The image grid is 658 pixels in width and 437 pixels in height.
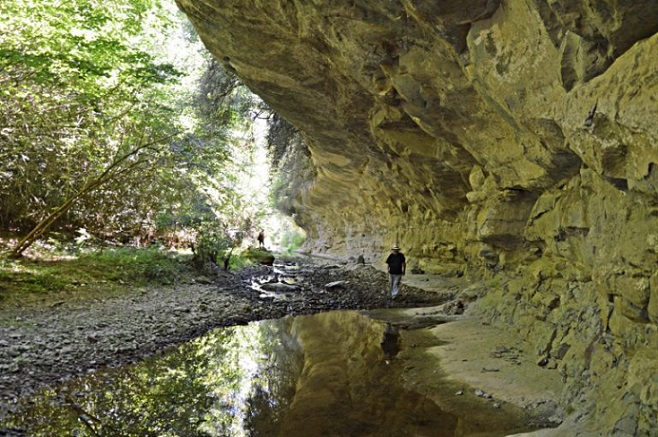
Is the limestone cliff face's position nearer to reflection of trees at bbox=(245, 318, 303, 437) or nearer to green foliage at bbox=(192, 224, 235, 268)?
reflection of trees at bbox=(245, 318, 303, 437)

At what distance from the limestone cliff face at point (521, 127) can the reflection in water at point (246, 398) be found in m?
2.23

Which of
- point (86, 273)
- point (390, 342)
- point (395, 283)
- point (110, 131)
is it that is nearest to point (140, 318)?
point (86, 273)

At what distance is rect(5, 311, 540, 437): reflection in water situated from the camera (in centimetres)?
502

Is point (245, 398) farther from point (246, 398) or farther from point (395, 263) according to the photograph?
point (395, 263)

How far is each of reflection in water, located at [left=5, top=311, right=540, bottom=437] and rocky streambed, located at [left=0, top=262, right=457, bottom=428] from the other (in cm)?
46

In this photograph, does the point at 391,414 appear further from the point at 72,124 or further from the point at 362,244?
the point at 362,244

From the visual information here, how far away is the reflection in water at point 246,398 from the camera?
5.02m

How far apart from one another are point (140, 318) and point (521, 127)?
24.8 feet

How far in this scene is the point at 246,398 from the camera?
598 centimetres

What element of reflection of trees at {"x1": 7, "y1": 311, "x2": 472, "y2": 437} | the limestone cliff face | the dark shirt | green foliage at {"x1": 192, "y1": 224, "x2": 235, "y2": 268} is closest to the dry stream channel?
reflection of trees at {"x1": 7, "y1": 311, "x2": 472, "y2": 437}

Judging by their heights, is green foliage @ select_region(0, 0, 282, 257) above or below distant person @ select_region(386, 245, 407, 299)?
above

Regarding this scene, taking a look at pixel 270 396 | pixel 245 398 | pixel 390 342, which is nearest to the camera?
pixel 245 398

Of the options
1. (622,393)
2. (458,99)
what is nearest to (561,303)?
(622,393)

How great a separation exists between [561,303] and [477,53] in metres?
3.94
